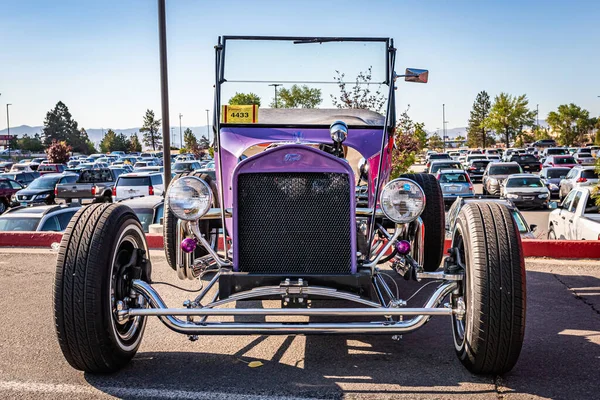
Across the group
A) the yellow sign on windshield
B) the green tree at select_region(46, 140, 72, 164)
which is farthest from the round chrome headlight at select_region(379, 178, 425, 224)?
the green tree at select_region(46, 140, 72, 164)

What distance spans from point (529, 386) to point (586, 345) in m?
1.23

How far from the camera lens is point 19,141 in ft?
436

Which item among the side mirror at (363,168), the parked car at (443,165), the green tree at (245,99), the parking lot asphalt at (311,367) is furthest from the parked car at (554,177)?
the green tree at (245,99)

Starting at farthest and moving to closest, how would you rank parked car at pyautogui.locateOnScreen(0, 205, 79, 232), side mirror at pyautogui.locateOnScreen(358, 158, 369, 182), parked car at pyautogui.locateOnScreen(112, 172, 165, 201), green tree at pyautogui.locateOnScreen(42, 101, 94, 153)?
1. green tree at pyautogui.locateOnScreen(42, 101, 94, 153)
2. parked car at pyautogui.locateOnScreen(112, 172, 165, 201)
3. parked car at pyautogui.locateOnScreen(0, 205, 79, 232)
4. side mirror at pyautogui.locateOnScreen(358, 158, 369, 182)

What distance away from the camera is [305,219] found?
4.88 m

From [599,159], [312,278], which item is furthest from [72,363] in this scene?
[599,159]

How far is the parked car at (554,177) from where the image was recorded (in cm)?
2858

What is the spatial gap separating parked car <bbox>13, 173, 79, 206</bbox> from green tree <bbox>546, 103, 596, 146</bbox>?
78438mm

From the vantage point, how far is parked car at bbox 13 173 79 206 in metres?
25.0

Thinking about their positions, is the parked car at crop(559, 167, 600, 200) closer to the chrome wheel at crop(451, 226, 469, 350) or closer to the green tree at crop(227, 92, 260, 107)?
the green tree at crop(227, 92, 260, 107)

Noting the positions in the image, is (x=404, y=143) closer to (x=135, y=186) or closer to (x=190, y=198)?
(x=135, y=186)

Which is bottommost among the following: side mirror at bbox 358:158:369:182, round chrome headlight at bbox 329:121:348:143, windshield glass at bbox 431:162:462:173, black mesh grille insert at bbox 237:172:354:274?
windshield glass at bbox 431:162:462:173

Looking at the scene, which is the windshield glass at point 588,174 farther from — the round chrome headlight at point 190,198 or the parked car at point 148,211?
the round chrome headlight at point 190,198

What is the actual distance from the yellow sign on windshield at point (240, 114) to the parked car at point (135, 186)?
52.9 ft
